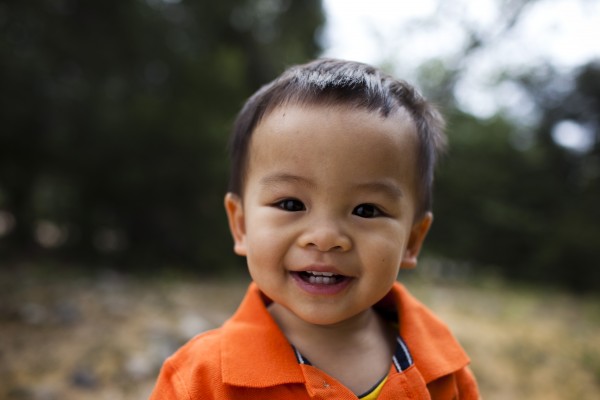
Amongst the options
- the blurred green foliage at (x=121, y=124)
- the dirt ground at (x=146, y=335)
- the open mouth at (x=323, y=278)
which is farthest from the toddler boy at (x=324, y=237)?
the blurred green foliage at (x=121, y=124)

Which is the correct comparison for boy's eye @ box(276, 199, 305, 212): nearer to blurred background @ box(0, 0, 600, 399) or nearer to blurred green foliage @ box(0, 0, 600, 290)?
blurred background @ box(0, 0, 600, 399)

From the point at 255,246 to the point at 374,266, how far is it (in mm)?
261

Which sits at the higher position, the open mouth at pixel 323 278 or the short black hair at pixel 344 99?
the short black hair at pixel 344 99

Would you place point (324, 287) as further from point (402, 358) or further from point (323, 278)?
point (402, 358)

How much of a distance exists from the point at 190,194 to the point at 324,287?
15.1 feet

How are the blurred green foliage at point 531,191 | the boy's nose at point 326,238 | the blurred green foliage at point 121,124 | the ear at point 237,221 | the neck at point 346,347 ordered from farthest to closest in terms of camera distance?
1. the blurred green foliage at point 531,191
2. the blurred green foliage at point 121,124
3. the ear at point 237,221
4. the neck at point 346,347
5. the boy's nose at point 326,238

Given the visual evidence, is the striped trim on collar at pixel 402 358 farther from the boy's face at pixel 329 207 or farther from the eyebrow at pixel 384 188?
the eyebrow at pixel 384 188

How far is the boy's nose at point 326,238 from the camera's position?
3.28ft

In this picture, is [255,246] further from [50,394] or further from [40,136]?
[40,136]

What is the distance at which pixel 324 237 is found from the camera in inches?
39.4

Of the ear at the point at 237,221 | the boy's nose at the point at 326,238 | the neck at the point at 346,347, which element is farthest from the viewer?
the ear at the point at 237,221

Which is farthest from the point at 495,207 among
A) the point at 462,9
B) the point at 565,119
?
the point at 462,9

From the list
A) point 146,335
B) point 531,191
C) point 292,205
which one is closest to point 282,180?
point 292,205

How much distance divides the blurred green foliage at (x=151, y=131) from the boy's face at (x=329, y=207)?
13.9ft
